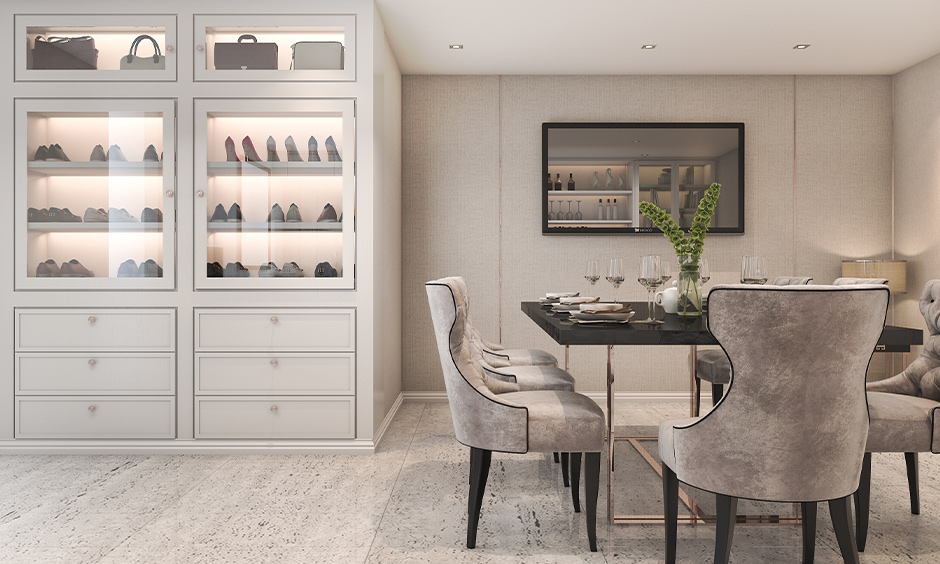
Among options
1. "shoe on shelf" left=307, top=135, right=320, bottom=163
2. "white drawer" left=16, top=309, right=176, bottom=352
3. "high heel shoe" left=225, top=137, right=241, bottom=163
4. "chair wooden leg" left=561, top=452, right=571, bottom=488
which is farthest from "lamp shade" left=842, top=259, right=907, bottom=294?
"white drawer" left=16, top=309, right=176, bottom=352

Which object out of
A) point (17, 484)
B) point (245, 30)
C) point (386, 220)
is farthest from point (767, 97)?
Answer: point (17, 484)

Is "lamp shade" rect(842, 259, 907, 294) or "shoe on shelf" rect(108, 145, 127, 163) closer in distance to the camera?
"shoe on shelf" rect(108, 145, 127, 163)

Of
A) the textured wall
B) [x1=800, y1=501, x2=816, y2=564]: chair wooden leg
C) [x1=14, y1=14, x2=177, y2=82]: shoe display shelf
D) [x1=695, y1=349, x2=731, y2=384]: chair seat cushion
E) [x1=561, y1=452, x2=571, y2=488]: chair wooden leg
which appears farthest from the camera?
the textured wall

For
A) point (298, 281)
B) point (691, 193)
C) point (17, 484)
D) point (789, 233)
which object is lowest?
point (17, 484)

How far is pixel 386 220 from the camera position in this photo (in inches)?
148

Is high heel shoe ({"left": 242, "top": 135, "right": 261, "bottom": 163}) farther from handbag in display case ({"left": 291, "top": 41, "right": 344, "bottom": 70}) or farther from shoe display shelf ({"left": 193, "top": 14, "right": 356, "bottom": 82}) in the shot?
handbag in display case ({"left": 291, "top": 41, "right": 344, "bottom": 70})

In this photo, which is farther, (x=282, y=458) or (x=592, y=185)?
(x=592, y=185)

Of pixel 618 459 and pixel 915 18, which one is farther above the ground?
pixel 915 18

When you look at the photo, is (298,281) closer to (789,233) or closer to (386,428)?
(386,428)

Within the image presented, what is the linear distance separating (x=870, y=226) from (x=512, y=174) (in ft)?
9.17

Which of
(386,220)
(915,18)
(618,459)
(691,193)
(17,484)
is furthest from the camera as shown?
(691,193)

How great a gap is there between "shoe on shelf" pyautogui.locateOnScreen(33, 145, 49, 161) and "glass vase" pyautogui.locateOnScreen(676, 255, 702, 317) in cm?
340

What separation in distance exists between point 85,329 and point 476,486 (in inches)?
97.8

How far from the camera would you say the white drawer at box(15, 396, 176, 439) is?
321 cm
